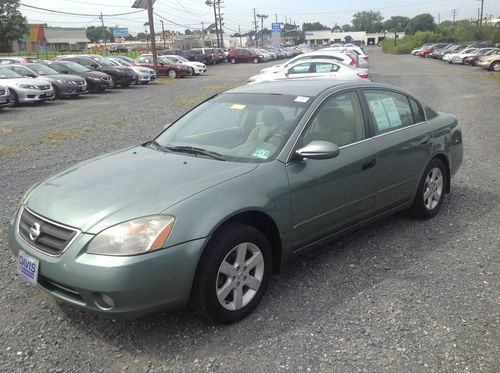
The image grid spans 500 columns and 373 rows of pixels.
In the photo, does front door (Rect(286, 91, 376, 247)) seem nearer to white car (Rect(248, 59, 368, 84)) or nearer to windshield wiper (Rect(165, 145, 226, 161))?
windshield wiper (Rect(165, 145, 226, 161))

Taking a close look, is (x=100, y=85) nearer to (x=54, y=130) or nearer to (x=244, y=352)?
(x=54, y=130)

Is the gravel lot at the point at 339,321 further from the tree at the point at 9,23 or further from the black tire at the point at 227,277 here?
the tree at the point at 9,23

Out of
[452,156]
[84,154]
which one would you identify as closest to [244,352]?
[452,156]

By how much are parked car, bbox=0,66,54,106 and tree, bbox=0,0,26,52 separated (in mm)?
66330

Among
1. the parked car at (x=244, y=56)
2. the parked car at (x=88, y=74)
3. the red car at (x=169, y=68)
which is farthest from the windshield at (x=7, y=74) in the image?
the parked car at (x=244, y=56)

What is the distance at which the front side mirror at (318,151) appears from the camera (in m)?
3.55

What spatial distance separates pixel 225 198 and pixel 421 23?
167009mm

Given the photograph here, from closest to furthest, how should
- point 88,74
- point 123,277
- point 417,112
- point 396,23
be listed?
point 123,277 → point 417,112 → point 88,74 → point 396,23

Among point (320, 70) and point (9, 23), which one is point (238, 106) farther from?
point (9, 23)

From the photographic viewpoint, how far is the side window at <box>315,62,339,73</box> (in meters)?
15.9

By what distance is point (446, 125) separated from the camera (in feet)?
17.6

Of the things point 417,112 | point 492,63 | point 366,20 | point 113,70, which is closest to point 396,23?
point 366,20

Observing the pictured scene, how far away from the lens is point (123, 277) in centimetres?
275

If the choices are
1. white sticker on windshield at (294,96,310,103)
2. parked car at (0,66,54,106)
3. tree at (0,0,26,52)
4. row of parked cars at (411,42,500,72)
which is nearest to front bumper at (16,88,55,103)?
parked car at (0,66,54,106)
